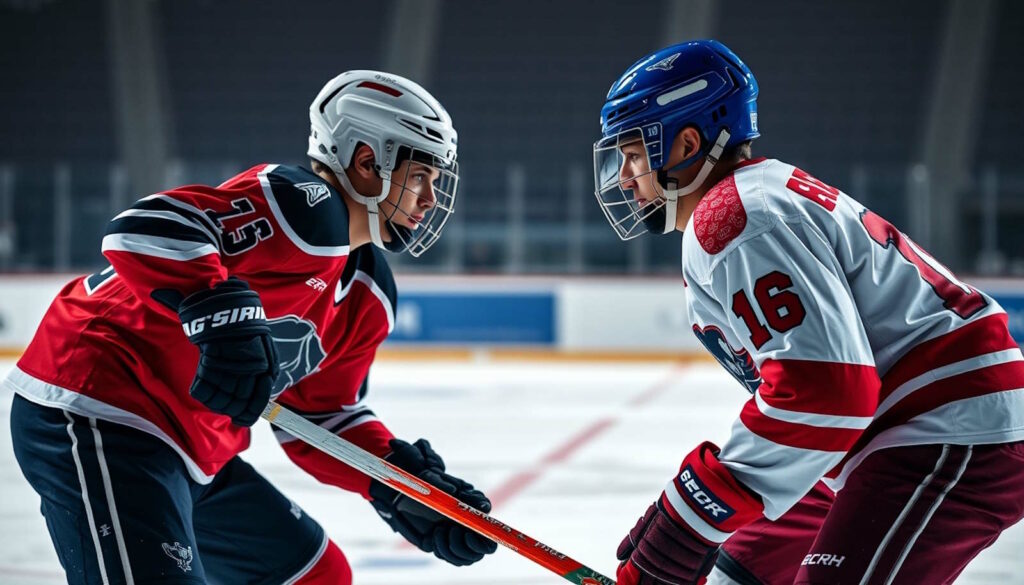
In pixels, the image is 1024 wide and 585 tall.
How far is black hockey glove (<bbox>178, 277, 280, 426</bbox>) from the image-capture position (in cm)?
181

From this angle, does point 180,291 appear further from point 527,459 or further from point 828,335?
point 527,459

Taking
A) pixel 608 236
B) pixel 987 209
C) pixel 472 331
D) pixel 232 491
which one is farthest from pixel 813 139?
pixel 232 491

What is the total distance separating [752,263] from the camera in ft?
5.26

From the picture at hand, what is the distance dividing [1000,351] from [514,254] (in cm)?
881

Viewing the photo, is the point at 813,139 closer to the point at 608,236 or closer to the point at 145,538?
the point at 608,236

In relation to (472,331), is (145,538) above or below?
above

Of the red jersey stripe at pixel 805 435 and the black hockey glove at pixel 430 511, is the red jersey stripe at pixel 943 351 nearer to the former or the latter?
the red jersey stripe at pixel 805 435

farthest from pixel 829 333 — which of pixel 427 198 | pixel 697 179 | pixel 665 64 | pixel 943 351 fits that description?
pixel 427 198

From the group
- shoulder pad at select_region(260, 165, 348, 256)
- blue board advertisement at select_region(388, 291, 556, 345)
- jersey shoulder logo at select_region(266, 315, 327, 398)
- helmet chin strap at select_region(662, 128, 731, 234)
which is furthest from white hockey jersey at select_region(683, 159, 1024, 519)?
blue board advertisement at select_region(388, 291, 556, 345)

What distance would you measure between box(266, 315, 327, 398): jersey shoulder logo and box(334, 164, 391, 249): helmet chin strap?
0.74ft

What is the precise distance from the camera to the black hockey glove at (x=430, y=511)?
2297 mm

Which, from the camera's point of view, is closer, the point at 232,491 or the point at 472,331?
the point at 232,491

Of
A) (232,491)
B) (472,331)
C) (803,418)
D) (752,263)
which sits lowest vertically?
(472,331)

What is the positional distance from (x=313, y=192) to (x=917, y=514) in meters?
1.11
